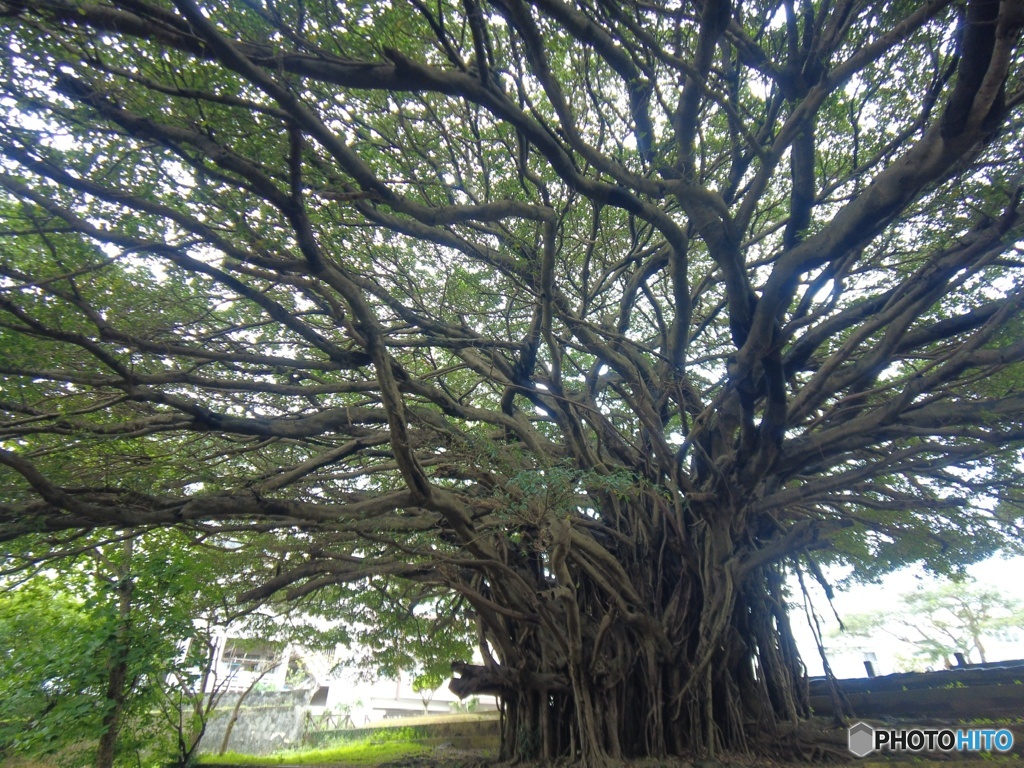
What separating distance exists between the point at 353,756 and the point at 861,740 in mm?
5865

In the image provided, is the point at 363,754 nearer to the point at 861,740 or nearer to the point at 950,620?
the point at 861,740

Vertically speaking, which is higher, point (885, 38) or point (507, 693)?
point (885, 38)

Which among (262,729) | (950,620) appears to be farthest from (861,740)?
(950,620)

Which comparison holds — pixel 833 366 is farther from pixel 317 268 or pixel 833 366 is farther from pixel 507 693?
pixel 507 693

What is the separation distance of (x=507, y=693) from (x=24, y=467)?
4.16 m

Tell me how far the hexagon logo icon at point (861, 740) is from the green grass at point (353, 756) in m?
4.52

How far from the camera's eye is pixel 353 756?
7.37 metres

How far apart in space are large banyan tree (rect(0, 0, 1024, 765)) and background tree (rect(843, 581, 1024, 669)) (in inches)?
594

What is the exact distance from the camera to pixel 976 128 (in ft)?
7.60

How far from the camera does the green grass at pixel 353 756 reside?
660 cm

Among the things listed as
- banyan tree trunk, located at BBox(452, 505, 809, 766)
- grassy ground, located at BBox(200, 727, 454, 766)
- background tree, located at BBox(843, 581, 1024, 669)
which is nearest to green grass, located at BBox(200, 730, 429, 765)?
grassy ground, located at BBox(200, 727, 454, 766)

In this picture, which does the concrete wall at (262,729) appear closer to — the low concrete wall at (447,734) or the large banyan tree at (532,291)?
the low concrete wall at (447,734)

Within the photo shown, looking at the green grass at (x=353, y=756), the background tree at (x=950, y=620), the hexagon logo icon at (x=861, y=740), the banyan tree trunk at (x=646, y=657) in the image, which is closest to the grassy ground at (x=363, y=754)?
the green grass at (x=353, y=756)

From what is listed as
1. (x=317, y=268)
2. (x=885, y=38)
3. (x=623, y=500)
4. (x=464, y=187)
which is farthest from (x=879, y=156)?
(x=317, y=268)
